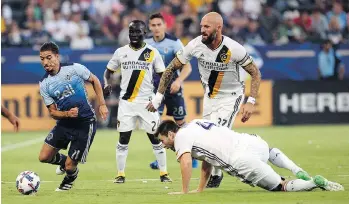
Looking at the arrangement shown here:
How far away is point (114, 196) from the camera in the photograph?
1220 cm

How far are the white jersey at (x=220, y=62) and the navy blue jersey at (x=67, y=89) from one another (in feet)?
4.57

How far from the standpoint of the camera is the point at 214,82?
13.6 meters

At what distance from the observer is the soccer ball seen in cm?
1248

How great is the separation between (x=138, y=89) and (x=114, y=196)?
3.00m

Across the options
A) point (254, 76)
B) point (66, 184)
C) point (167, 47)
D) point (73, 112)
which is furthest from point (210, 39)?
point (167, 47)

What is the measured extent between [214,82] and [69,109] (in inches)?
80.5

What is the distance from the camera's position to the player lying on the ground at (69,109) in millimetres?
12977

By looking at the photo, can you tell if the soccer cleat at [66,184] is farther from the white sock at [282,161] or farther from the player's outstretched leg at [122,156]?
the white sock at [282,161]

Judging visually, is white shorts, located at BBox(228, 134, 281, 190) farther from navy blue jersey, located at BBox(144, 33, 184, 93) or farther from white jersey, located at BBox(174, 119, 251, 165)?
navy blue jersey, located at BBox(144, 33, 184, 93)

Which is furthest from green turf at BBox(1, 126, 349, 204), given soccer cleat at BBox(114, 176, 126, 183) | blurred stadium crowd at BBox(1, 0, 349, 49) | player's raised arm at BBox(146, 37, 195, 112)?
blurred stadium crowd at BBox(1, 0, 349, 49)

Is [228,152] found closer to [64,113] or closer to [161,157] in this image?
[64,113]

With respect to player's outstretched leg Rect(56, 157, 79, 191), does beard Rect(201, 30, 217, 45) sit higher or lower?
higher

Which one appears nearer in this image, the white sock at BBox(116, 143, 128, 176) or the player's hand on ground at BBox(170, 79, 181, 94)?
the white sock at BBox(116, 143, 128, 176)

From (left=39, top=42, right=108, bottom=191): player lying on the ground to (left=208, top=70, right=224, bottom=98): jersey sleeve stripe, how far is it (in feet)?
5.04
